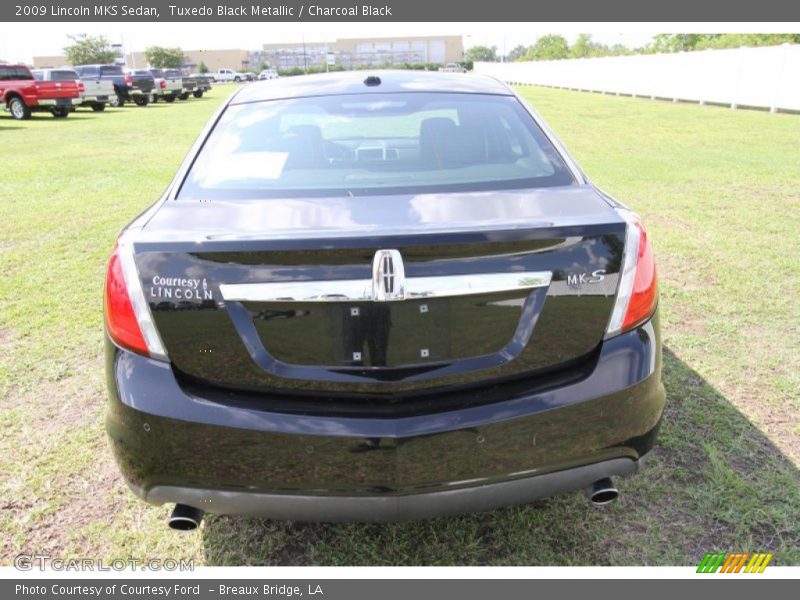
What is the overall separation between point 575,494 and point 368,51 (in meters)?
114

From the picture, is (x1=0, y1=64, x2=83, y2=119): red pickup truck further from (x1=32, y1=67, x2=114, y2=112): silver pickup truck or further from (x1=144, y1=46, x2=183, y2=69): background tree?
(x1=144, y1=46, x2=183, y2=69): background tree

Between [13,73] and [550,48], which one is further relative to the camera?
[550,48]

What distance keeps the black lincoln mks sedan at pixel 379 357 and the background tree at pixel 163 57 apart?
102337 millimetres

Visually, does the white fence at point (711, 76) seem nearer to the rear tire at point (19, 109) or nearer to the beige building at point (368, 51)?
the rear tire at point (19, 109)

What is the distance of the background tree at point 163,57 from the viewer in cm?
9438

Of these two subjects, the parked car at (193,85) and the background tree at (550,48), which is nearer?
the parked car at (193,85)

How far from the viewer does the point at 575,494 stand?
281 cm

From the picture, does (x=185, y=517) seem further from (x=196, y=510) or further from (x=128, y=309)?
(x=128, y=309)

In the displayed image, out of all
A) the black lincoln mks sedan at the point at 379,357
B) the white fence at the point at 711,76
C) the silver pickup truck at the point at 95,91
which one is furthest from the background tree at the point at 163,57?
the black lincoln mks sedan at the point at 379,357

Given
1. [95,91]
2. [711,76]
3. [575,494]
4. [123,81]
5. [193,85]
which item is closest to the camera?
[575,494]

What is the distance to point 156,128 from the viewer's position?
20.7m

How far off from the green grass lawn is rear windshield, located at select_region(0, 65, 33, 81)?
18.8 m

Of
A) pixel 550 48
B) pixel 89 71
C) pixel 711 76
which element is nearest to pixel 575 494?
pixel 711 76

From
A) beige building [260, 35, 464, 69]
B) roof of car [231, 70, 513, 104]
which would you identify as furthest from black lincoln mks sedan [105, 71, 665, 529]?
beige building [260, 35, 464, 69]
